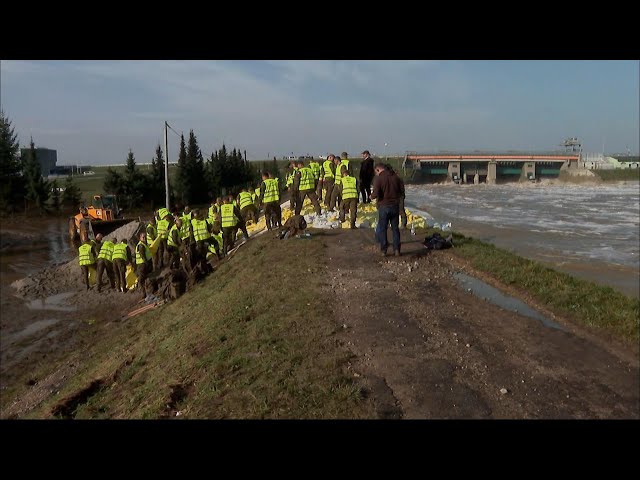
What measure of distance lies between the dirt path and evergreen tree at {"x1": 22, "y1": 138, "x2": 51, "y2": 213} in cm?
4405

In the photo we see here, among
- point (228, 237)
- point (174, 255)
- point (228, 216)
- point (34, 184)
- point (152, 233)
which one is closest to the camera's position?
point (228, 216)

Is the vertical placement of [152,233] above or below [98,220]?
above

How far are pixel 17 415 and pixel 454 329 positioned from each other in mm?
8053

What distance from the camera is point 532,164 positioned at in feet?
310

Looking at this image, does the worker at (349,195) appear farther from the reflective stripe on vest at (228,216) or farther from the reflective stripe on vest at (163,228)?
the reflective stripe on vest at (163,228)

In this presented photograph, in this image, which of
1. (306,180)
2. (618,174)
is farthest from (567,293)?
(618,174)

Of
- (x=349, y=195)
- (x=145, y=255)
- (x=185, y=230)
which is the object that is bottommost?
(x=145, y=255)

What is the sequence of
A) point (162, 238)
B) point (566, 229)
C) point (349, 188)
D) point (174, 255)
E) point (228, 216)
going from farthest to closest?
1. point (566, 229)
2. point (162, 238)
3. point (174, 255)
4. point (228, 216)
5. point (349, 188)

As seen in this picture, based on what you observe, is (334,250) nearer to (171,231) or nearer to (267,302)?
(267,302)

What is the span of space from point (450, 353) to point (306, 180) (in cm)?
1141

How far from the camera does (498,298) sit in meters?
10.2

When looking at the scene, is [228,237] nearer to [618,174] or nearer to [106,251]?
[106,251]
